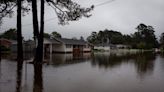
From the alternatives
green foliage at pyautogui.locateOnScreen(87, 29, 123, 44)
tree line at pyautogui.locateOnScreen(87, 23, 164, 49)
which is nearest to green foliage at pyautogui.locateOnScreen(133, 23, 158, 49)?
tree line at pyautogui.locateOnScreen(87, 23, 164, 49)

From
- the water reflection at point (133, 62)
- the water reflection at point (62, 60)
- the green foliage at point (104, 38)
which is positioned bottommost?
the water reflection at point (133, 62)

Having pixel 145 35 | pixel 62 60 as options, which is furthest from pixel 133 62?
pixel 145 35

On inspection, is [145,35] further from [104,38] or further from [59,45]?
[59,45]

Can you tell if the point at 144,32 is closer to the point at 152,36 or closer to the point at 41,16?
the point at 152,36

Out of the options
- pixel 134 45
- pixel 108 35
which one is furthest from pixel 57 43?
pixel 108 35

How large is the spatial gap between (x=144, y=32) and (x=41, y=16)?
10562 centimetres

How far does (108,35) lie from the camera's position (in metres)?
118

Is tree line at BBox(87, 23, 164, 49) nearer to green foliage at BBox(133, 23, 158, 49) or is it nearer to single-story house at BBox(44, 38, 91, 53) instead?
green foliage at BBox(133, 23, 158, 49)

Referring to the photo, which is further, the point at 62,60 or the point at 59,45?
the point at 59,45

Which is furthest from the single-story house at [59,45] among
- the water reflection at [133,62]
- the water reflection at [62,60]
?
A: the water reflection at [133,62]

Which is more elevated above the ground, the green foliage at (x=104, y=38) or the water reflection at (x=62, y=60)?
the green foliage at (x=104, y=38)

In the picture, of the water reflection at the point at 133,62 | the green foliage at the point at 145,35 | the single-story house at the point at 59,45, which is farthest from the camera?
the green foliage at the point at 145,35

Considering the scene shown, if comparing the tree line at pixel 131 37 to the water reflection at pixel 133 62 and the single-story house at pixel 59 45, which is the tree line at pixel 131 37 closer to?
the single-story house at pixel 59 45

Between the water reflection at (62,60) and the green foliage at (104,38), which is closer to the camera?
the water reflection at (62,60)
